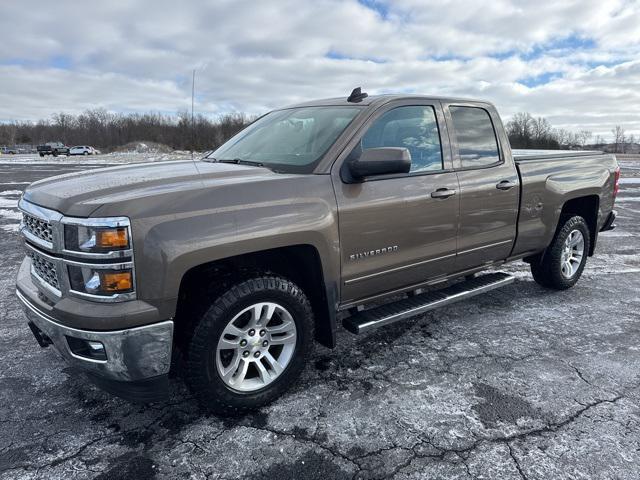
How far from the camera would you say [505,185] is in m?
4.04

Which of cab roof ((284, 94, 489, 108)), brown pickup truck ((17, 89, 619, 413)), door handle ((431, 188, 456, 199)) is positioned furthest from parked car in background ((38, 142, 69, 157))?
door handle ((431, 188, 456, 199))

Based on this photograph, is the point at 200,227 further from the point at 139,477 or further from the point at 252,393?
the point at 139,477

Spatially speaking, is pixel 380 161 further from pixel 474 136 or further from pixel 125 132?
pixel 125 132

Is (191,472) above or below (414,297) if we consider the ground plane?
below

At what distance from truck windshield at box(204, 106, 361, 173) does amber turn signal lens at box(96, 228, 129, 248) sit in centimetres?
118

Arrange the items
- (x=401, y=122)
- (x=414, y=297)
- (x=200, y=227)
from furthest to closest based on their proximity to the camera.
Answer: (x=414, y=297) < (x=401, y=122) < (x=200, y=227)

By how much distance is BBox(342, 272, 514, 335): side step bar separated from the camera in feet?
10.5

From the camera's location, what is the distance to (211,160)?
149 inches

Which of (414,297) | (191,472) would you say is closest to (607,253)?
(414,297)

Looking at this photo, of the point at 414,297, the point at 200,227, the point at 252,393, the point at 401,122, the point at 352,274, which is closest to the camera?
the point at 200,227

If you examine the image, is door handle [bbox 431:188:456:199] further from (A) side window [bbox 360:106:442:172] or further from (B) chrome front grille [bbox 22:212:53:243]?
(B) chrome front grille [bbox 22:212:53:243]

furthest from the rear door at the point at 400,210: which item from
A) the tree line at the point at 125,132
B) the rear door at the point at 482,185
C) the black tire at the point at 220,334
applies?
the tree line at the point at 125,132

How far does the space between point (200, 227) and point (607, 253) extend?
21.1 ft

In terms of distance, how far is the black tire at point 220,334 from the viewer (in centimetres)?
253
